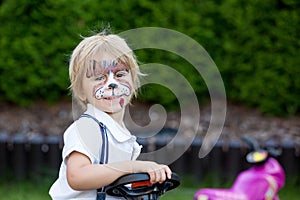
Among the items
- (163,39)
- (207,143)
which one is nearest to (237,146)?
(207,143)

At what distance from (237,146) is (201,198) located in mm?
1482

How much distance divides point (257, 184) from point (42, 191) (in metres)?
2.09

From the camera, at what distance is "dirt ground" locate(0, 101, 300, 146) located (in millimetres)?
6926

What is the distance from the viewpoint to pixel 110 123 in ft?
9.15

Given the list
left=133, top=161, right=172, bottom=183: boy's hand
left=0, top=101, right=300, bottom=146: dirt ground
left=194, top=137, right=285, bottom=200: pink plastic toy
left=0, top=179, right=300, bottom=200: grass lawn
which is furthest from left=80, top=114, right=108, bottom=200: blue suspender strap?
left=0, top=101, right=300, bottom=146: dirt ground

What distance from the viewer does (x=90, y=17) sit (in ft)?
23.0

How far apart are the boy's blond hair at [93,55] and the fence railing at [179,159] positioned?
3422 millimetres

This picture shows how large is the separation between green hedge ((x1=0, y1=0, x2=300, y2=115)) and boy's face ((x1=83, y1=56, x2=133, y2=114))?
405cm

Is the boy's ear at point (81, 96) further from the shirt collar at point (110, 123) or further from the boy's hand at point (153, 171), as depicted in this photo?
the boy's hand at point (153, 171)

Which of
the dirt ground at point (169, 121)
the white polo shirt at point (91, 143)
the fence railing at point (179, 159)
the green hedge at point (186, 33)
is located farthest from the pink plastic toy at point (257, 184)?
the white polo shirt at point (91, 143)

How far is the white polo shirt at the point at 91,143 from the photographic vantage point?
2.69 metres

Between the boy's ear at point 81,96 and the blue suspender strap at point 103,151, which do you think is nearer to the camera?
the blue suspender strap at point 103,151

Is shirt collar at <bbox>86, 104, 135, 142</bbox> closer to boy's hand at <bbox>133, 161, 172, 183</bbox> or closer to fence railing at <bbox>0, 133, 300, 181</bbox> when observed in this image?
boy's hand at <bbox>133, 161, 172, 183</bbox>

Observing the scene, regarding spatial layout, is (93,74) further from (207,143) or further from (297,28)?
(297,28)
